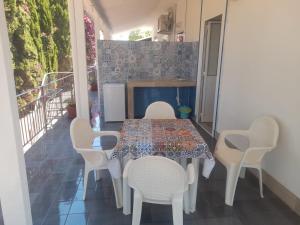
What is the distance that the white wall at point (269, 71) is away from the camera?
2.09 m

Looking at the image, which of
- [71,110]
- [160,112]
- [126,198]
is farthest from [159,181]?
[71,110]

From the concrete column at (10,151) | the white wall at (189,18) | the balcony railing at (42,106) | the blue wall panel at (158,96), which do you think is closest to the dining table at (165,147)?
the concrete column at (10,151)

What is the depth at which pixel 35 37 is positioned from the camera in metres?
5.47

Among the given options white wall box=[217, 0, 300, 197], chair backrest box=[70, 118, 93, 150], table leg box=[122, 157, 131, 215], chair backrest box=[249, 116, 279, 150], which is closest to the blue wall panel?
white wall box=[217, 0, 300, 197]

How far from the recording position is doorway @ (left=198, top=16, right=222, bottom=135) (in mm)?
4230

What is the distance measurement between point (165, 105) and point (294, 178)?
151cm

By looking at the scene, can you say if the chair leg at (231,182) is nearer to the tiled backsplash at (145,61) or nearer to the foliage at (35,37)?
the tiled backsplash at (145,61)

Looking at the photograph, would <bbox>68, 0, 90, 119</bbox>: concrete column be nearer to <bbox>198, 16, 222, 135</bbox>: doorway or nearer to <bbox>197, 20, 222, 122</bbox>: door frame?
<bbox>198, 16, 222, 135</bbox>: doorway

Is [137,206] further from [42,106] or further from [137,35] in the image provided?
[137,35]

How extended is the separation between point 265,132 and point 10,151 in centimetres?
225

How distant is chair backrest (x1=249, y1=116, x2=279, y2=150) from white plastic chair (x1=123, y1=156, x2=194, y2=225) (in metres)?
1.10

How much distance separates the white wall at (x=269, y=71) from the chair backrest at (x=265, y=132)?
0.12 m

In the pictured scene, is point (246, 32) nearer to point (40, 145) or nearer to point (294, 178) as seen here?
point (294, 178)

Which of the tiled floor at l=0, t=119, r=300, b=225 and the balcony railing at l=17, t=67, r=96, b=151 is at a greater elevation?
the balcony railing at l=17, t=67, r=96, b=151
